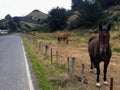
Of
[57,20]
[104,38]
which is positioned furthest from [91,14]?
[104,38]

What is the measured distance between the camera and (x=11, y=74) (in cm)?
1714

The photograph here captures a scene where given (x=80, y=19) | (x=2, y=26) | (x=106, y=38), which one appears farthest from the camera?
(x=2, y=26)

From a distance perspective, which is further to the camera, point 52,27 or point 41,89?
point 52,27

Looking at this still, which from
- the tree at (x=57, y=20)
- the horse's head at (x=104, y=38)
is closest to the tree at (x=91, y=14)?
the tree at (x=57, y=20)

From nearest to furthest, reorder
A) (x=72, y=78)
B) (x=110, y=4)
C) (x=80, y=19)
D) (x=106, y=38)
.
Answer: (x=106, y=38), (x=72, y=78), (x=80, y=19), (x=110, y=4)

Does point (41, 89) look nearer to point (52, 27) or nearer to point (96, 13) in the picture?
point (96, 13)

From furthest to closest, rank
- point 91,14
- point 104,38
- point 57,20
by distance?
point 57,20
point 91,14
point 104,38

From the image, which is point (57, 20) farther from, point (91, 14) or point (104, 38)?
point (104, 38)

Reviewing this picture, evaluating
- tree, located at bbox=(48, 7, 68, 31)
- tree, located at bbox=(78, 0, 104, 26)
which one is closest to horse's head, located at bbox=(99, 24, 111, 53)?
tree, located at bbox=(78, 0, 104, 26)

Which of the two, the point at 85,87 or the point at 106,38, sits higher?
the point at 106,38

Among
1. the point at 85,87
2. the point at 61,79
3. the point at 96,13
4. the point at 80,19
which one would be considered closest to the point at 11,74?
the point at 61,79

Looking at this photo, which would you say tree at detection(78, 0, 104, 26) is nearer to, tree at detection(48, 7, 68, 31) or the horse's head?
tree at detection(48, 7, 68, 31)

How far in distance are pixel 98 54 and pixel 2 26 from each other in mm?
153222

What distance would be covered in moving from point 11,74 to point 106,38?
5903 mm
